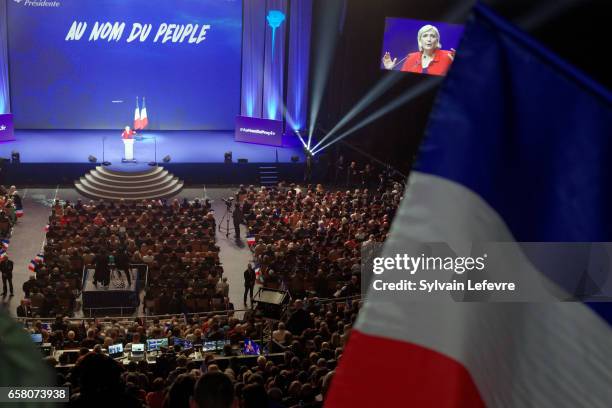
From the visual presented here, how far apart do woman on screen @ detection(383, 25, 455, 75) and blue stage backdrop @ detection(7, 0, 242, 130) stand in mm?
7631

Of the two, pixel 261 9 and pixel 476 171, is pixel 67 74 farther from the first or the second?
pixel 476 171

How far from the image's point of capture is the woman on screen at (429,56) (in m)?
23.6

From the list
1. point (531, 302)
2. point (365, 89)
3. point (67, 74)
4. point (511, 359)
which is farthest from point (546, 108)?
point (67, 74)

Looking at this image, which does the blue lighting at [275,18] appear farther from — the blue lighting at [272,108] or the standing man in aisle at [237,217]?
the standing man in aisle at [237,217]

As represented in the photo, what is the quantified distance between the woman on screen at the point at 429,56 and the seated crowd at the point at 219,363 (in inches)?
497

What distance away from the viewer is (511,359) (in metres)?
1.95

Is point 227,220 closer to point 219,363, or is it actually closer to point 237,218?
point 237,218

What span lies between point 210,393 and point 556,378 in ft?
5.94

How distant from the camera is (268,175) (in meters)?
25.8

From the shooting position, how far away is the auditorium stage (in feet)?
79.4

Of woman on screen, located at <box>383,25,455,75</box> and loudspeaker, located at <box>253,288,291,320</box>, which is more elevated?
woman on screen, located at <box>383,25,455,75</box>

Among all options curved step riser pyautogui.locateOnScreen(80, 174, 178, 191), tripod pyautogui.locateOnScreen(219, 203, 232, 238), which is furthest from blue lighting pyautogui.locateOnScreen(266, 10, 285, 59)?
tripod pyautogui.locateOnScreen(219, 203, 232, 238)

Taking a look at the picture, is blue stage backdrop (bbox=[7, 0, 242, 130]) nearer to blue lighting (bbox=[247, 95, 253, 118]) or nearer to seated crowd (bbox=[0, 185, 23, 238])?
blue lighting (bbox=[247, 95, 253, 118])

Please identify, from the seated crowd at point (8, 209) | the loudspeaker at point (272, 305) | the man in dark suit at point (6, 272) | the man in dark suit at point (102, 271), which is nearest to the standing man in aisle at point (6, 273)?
the man in dark suit at point (6, 272)
